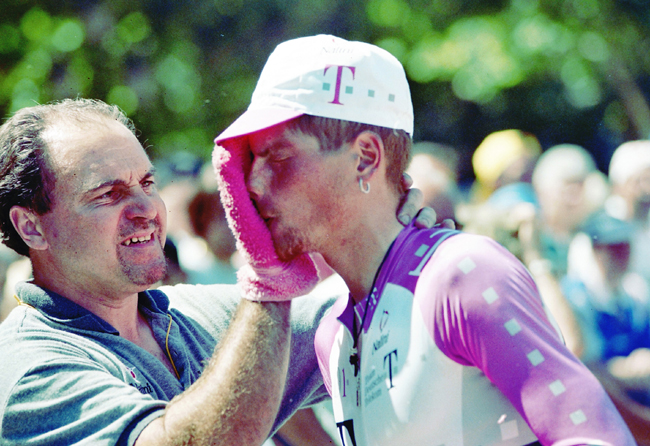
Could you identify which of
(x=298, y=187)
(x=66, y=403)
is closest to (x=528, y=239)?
(x=298, y=187)

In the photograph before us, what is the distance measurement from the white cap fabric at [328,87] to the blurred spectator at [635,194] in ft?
8.73

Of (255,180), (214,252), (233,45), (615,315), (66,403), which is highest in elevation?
(233,45)

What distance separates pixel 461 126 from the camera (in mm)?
9539

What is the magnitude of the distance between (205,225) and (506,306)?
3.48 meters

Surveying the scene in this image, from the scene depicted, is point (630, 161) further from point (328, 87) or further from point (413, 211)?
point (328, 87)

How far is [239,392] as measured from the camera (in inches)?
79.1

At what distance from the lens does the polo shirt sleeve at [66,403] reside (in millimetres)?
2031

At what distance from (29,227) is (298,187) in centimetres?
114

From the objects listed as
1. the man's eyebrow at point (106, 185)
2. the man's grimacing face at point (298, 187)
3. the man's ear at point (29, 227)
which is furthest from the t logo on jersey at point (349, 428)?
the man's ear at point (29, 227)

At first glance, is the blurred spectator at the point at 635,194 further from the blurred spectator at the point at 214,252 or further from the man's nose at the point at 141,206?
the man's nose at the point at 141,206

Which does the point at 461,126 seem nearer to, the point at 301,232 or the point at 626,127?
the point at 626,127

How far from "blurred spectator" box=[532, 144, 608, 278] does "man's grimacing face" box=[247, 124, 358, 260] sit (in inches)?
93.0

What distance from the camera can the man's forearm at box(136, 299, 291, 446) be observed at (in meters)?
2.00

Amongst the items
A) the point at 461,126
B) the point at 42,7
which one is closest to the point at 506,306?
the point at 42,7
